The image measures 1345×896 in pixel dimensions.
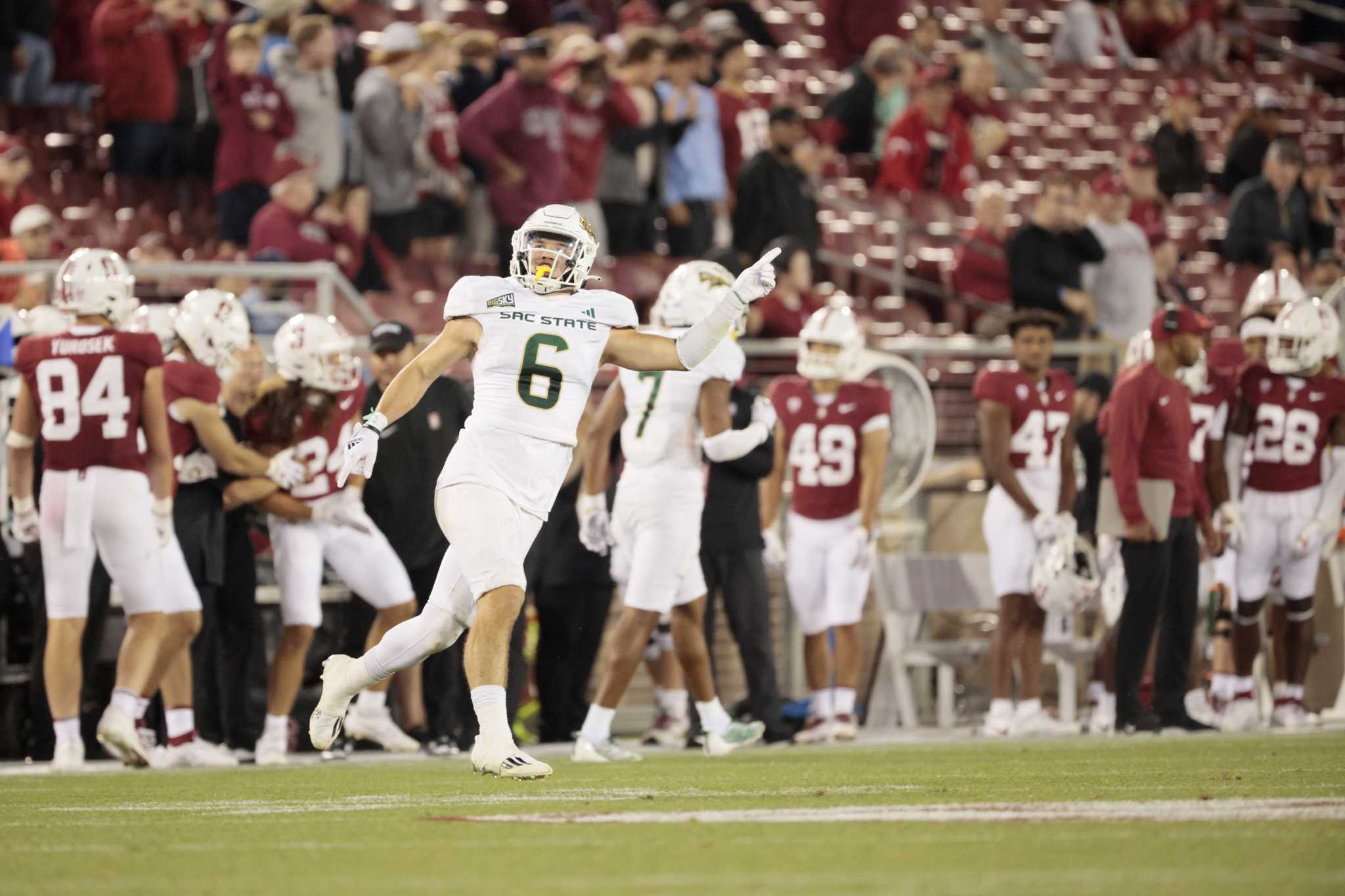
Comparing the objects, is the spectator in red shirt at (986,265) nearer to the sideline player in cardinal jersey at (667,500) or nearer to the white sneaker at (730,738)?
the sideline player in cardinal jersey at (667,500)

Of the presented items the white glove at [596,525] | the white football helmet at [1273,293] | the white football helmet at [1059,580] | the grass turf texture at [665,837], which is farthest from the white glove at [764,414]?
the white football helmet at [1273,293]

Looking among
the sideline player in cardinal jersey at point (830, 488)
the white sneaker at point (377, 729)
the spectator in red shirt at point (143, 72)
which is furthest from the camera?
the spectator in red shirt at point (143, 72)

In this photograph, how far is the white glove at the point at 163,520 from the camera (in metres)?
8.46

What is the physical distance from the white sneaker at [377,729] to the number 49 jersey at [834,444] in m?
2.33

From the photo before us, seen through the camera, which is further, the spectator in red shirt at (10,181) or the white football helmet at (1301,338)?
the spectator in red shirt at (10,181)

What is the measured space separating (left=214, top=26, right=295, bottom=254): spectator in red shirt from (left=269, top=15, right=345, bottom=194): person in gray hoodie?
A: 18 centimetres

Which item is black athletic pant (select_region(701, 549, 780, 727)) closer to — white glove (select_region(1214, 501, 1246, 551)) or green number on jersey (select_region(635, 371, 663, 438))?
green number on jersey (select_region(635, 371, 663, 438))

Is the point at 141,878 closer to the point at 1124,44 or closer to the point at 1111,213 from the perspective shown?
the point at 1111,213

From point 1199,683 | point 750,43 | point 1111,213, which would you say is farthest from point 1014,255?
point 750,43

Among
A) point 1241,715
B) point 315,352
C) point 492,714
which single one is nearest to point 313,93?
point 315,352

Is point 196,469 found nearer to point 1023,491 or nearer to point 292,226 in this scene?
point 292,226

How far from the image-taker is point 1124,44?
18719 mm

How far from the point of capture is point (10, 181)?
11.5 metres

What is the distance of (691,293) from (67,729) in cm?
311
